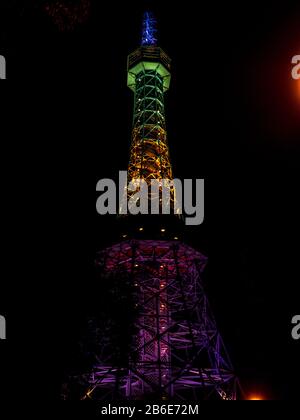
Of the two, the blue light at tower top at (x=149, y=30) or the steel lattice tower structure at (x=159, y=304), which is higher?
the blue light at tower top at (x=149, y=30)

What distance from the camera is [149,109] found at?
31.6m

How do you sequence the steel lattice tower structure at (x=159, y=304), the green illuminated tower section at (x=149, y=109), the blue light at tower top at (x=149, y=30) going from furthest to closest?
the blue light at tower top at (x=149, y=30), the green illuminated tower section at (x=149, y=109), the steel lattice tower structure at (x=159, y=304)

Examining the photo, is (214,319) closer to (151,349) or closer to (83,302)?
(151,349)

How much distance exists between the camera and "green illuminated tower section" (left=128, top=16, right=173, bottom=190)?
28.9 meters

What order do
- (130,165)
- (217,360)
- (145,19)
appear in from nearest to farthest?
(217,360) < (130,165) < (145,19)

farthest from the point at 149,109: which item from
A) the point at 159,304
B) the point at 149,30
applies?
the point at 159,304

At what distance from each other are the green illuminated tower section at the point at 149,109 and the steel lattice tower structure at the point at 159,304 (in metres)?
0.06

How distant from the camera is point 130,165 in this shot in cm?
2917

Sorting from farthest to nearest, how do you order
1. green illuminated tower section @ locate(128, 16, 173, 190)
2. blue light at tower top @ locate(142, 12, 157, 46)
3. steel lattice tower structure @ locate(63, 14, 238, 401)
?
blue light at tower top @ locate(142, 12, 157, 46) → green illuminated tower section @ locate(128, 16, 173, 190) → steel lattice tower structure @ locate(63, 14, 238, 401)

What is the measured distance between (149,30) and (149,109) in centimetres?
656

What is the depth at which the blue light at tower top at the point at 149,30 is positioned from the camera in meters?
33.4

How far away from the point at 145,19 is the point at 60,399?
30.7m

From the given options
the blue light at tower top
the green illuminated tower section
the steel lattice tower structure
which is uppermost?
the blue light at tower top

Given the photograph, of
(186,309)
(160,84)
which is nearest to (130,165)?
(160,84)
